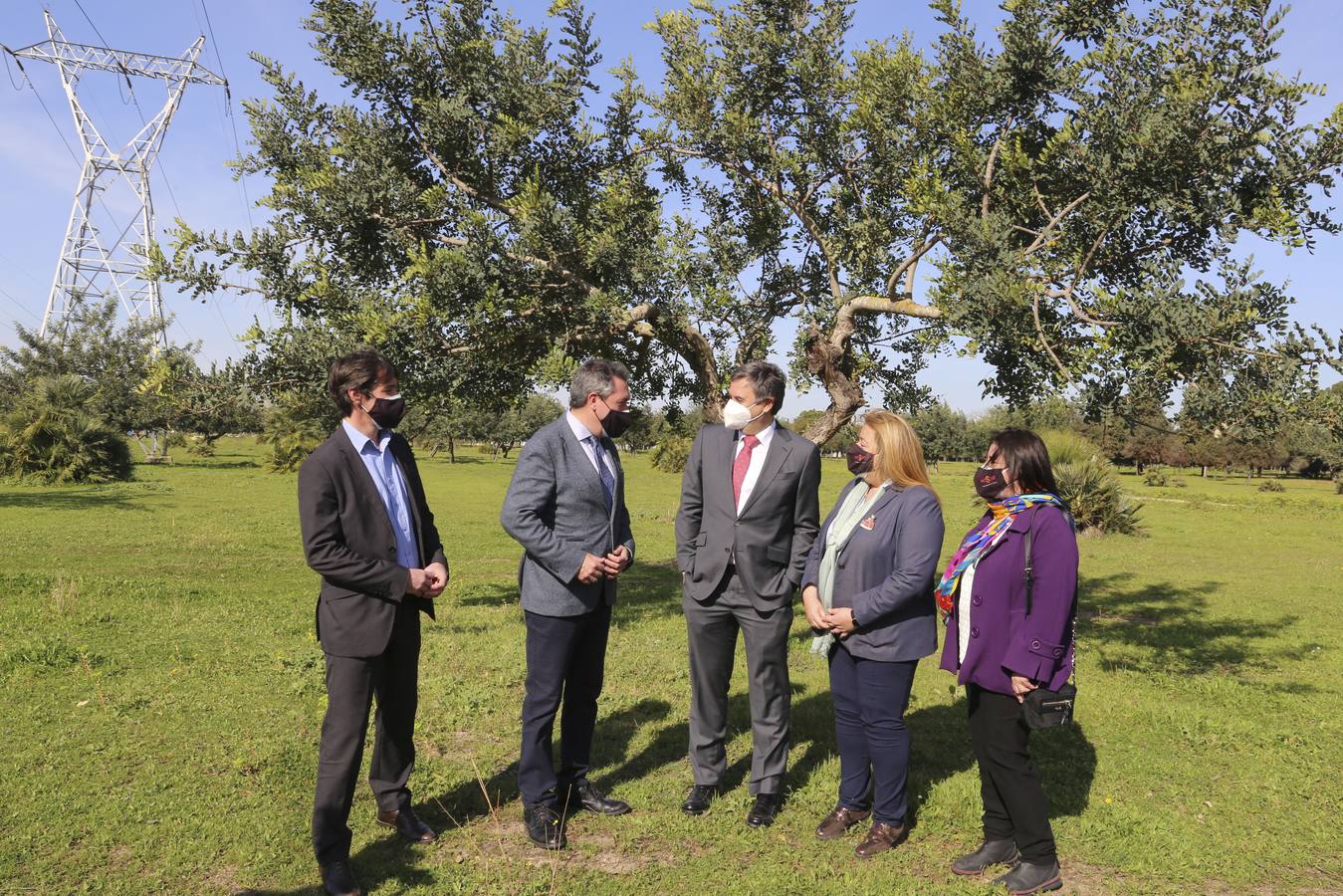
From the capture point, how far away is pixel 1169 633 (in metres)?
12.1

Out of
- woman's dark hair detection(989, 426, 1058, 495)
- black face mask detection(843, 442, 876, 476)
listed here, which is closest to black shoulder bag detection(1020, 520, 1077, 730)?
woman's dark hair detection(989, 426, 1058, 495)

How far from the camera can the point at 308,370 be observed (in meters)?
8.31

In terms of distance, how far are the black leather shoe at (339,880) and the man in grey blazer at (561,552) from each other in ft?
3.18

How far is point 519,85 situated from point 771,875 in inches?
302

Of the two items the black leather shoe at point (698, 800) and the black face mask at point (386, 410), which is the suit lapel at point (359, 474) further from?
the black leather shoe at point (698, 800)

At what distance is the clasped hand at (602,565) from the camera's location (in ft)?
15.1

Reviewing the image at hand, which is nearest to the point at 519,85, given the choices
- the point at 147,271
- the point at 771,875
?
the point at 147,271

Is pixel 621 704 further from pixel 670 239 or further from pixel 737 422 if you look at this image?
pixel 670 239

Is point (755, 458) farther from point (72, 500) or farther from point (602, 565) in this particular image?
point (72, 500)

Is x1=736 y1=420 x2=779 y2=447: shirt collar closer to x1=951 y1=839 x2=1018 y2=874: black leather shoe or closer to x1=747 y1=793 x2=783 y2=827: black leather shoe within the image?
x1=747 y1=793 x2=783 y2=827: black leather shoe

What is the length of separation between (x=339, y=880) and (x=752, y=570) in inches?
102

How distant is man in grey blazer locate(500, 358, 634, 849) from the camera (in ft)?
15.2

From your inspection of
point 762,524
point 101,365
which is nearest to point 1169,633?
point 762,524

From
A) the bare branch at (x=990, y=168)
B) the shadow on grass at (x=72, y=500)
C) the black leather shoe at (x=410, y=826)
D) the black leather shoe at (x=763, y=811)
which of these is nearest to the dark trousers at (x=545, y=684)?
the black leather shoe at (x=410, y=826)
